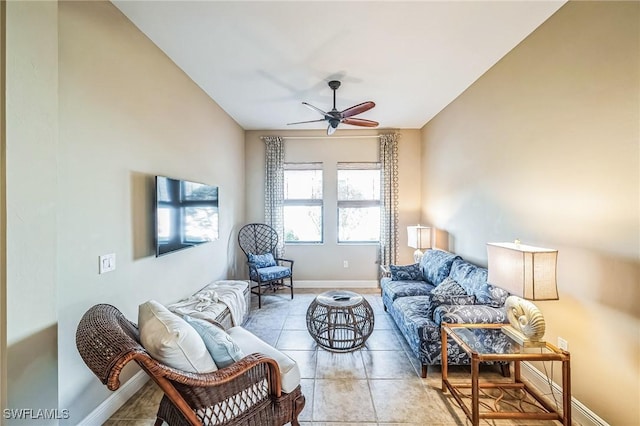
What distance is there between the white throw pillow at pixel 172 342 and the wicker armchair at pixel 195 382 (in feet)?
0.19

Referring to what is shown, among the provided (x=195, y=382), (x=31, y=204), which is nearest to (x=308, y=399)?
(x=195, y=382)

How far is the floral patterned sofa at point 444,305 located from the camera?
2.16m

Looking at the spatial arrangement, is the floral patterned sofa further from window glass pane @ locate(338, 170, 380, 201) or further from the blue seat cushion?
window glass pane @ locate(338, 170, 380, 201)

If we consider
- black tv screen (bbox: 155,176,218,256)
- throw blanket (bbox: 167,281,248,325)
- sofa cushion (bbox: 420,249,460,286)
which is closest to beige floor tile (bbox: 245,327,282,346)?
throw blanket (bbox: 167,281,248,325)

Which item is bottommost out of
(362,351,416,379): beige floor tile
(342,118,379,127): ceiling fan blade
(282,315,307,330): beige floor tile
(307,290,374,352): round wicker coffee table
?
(362,351,416,379): beige floor tile

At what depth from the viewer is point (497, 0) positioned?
1.83m

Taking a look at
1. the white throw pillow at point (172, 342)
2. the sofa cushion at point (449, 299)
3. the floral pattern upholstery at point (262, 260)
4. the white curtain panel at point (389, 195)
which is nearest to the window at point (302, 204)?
the floral pattern upholstery at point (262, 260)

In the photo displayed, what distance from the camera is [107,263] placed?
182cm

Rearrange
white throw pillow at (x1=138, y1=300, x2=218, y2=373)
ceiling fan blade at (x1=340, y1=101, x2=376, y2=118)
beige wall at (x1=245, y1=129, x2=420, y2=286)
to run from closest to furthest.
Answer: white throw pillow at (x1=138, y1=300, x2=218, y2=373) → ceiling fan blade at (x1=340, y1=101, x2=376, y2=118) → beige wall at (x1=245, y1=129, x2=420, y2=286)

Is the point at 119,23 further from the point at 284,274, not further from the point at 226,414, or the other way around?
the point at 284,274

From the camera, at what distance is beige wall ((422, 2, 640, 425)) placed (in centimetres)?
152

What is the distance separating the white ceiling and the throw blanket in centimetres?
228

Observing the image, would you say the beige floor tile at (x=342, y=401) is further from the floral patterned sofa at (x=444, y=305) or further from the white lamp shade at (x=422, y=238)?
the white lamp shade at (x=422, y=238)

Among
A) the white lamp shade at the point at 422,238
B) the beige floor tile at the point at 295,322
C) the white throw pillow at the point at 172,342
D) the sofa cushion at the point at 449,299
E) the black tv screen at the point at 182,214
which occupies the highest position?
the black tv screen at the point at 182,214
